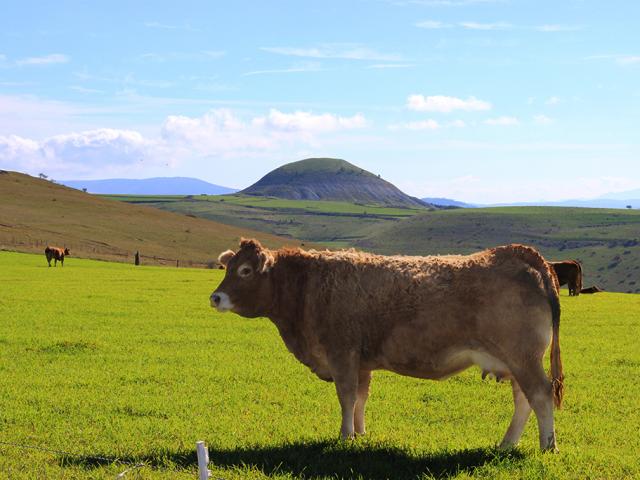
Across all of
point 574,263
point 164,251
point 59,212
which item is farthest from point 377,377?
point 59,212

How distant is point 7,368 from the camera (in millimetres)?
16578

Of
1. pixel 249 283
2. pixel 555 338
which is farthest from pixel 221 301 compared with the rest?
pixel 555 338

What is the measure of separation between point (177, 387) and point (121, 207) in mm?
133165

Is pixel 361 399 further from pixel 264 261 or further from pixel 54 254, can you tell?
pixel 54 254

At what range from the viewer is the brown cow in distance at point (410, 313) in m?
9.37

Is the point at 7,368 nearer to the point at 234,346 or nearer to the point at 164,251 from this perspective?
the point at 234,346

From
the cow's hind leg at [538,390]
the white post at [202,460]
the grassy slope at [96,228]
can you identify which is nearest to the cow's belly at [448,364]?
the cow's hind leg at [538,390]

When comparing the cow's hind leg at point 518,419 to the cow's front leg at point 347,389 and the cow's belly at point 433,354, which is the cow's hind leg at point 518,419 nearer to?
the cow's belly at point 433,354

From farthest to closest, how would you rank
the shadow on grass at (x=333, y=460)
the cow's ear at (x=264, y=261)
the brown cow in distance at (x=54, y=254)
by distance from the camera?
the brown cow in distance at (x=54, y=254), the cow's ear at (x=264, y=261), the shadow on grass at (x=333, y=460)

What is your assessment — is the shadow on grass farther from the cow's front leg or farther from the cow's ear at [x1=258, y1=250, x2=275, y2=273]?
the cow's ear at [x1=258, y1=250, x2=275, y2=273]

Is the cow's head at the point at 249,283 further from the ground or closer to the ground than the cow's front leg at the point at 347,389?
further from the ground

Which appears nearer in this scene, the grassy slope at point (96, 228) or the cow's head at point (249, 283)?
the cow's head at point (249, 283)

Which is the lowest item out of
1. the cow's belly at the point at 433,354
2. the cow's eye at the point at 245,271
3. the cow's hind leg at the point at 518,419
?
the cow's hind leg at the point at 518,419

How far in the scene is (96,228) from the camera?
114438mm
